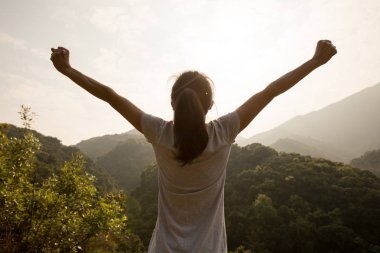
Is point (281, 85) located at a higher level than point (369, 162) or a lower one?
higher

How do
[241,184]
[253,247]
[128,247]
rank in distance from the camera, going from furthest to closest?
[241,184], [253,247], [128,247]

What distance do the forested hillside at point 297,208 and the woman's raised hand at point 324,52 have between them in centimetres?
3795

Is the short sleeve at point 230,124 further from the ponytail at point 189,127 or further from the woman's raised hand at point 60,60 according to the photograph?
the woman's raised hand at point 60,60

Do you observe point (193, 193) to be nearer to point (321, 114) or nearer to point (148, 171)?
point (148, 171)

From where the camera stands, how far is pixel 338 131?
5782 inches

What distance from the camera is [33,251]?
5.98m

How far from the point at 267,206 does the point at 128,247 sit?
1992 cm

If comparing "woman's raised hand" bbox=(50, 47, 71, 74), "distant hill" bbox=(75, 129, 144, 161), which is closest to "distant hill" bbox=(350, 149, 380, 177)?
"woman's raised hand" bbox=(50, 47, 71, 74)

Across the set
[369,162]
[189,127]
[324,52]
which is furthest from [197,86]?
[369,162]

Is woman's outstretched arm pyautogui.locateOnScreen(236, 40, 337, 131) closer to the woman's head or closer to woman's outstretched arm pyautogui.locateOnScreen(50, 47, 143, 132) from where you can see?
the woman's head

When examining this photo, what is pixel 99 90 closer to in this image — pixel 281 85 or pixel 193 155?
pixel 193 155

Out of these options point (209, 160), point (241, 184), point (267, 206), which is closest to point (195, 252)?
point (209, 160)

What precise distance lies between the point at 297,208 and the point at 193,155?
4174 centimetres

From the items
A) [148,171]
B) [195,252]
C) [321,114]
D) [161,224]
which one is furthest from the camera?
[321,114]
